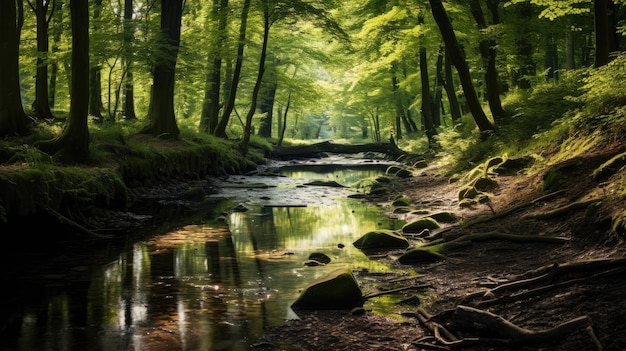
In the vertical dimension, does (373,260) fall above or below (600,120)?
below

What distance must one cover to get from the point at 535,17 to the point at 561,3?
5.90 m

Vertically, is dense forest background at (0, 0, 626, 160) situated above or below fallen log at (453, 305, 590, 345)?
above

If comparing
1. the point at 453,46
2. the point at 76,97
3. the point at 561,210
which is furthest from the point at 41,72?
the point at 561,210

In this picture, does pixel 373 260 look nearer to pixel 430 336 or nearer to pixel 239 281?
pixel 239 281

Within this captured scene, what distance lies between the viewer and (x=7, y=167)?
383 inches

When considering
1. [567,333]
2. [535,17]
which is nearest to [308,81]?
[535,17]

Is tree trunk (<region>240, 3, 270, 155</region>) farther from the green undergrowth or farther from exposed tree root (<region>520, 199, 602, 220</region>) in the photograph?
exposed tree root (<region>520, 199, 602, 220</region>)

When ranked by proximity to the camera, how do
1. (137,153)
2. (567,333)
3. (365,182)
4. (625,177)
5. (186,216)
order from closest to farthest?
(567,333) → (625,177) → (186,216) → (137,153) → (365,182)

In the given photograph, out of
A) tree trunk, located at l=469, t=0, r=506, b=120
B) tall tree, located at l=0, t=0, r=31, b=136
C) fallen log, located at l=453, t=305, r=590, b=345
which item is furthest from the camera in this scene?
tree trunk, located at l=469, t=0, r=506, b=120

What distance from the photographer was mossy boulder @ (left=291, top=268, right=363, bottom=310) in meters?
6.15

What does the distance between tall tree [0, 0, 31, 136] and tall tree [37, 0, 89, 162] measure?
1609mm

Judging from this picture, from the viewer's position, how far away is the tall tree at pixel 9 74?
13164 millimetres

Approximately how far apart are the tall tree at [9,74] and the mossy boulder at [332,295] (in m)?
10.5

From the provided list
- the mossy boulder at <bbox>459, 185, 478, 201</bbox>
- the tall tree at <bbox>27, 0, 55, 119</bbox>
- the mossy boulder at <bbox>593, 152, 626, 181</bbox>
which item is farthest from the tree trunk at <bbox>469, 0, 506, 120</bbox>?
the tall tree at <bbox>27, 0, 55, 119</bbox>
